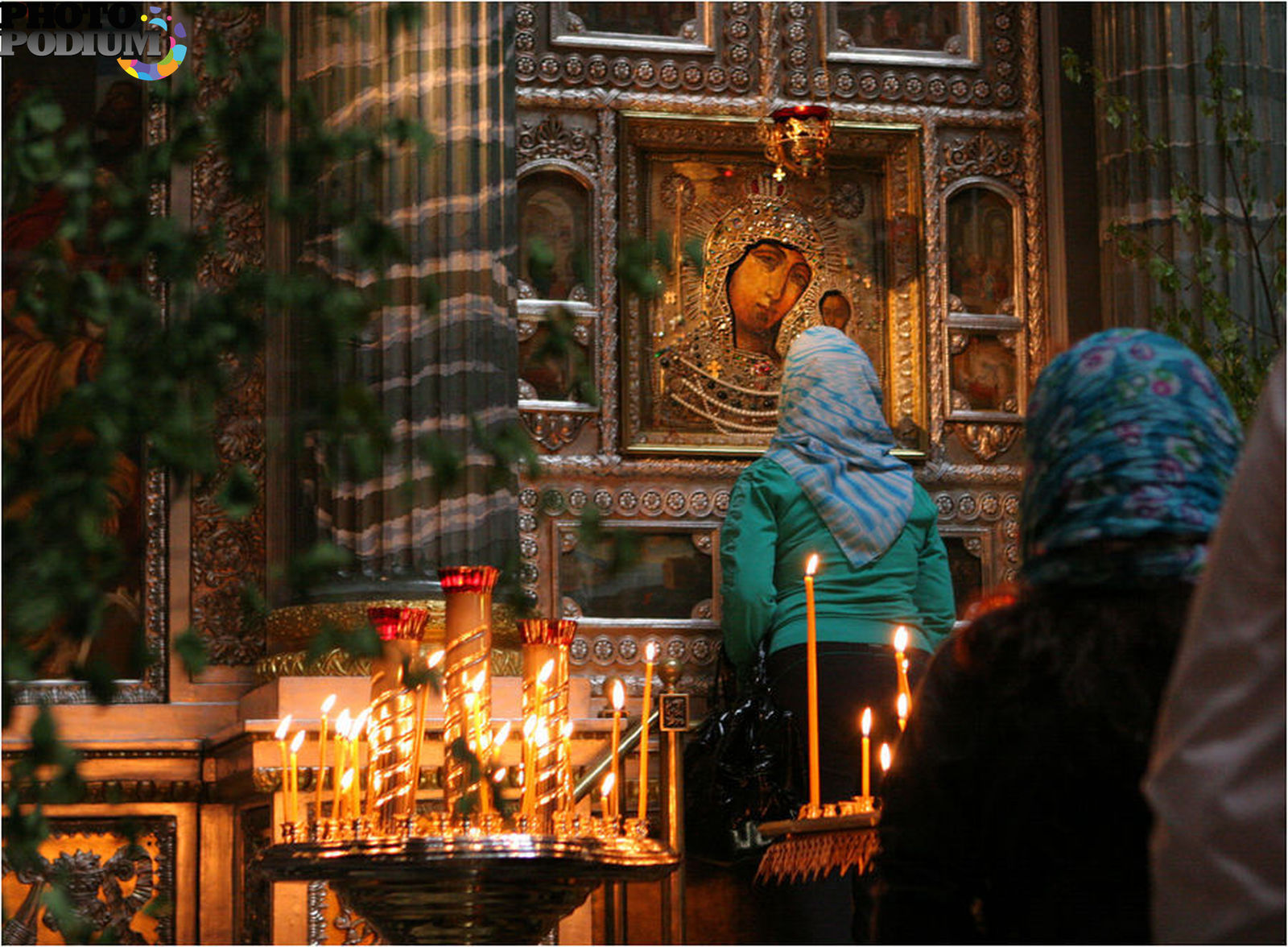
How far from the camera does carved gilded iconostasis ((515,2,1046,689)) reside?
345 inches

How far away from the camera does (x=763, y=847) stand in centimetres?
660

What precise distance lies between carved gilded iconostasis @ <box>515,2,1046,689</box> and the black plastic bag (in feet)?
5.87

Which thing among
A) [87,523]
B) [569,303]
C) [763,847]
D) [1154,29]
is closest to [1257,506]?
[87,523]

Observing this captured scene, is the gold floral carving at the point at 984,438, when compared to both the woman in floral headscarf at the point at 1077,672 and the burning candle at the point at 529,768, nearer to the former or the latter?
the burning candle at the point at 529,768

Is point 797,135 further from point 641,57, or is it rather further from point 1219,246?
point 1219,246

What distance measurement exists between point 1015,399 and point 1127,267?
2.67 ft

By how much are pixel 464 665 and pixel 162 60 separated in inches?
179

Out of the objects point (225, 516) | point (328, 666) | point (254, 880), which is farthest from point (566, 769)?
point (225, 516)

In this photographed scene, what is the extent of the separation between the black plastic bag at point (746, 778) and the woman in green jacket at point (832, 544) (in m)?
0.21

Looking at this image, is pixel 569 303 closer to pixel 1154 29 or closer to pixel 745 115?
pixel 745 115

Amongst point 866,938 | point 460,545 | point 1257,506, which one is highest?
point 460,545

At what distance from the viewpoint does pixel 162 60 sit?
27.4ft

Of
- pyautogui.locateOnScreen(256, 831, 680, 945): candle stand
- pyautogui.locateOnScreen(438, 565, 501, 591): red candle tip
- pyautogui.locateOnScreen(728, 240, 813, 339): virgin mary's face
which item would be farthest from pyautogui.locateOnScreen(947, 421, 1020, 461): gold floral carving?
pyautogui.locateOnScreen(256, 831, 680, 945): candle stand

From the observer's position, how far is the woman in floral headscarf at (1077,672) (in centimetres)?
250
